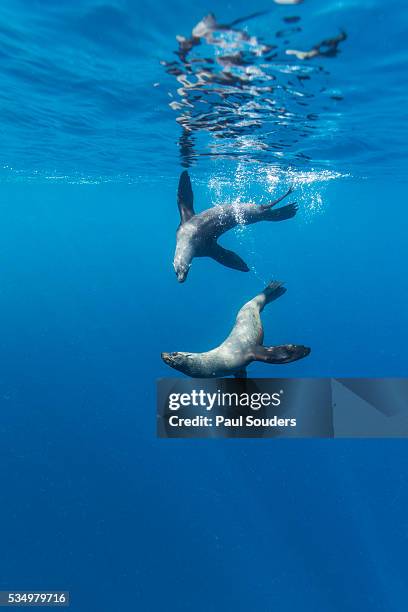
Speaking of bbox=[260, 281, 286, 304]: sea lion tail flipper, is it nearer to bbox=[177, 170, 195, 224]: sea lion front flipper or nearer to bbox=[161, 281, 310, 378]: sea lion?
bbox=[161, 281, 310, 378]: sea lion

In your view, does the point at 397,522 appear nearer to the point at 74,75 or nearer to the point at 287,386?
the point at 287,386

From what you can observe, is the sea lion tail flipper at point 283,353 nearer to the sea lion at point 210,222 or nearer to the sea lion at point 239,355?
the sea lion at point 239,355

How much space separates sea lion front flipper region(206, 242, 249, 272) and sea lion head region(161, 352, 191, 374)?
18.8 feet

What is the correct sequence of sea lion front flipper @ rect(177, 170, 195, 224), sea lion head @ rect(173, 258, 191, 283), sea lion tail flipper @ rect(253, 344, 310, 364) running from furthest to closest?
sea lion front flipper @ rect(177, 170, 195, 224) → sea lion head @ rect(173, 258, 191, 283) → sea lion tail flipper @ rect(253, 344, 310, 364)

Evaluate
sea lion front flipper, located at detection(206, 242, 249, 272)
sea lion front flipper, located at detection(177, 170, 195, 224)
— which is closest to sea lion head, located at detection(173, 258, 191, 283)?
Result: sea lion front flipper, located at detection(206, 242, 249, 272)

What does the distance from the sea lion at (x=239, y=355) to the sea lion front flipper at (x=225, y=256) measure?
3.48m

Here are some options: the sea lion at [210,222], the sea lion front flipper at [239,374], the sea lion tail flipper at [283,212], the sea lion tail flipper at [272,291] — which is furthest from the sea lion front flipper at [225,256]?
the sea lion front flipper at [239,374]

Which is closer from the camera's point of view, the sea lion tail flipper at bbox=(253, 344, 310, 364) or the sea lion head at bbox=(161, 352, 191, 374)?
the sea lion head at bbox=(161, 352, 191, 374)

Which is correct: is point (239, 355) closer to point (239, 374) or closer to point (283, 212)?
point (239, 374)

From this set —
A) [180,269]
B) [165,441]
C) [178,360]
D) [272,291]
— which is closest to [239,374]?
[178,360]

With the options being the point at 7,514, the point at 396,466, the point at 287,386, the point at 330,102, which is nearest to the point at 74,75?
the point at 330,102

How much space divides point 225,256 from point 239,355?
5.19m

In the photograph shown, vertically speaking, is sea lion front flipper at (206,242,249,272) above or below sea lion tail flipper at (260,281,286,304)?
above

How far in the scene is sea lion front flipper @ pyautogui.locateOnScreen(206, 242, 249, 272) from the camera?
471 inches
